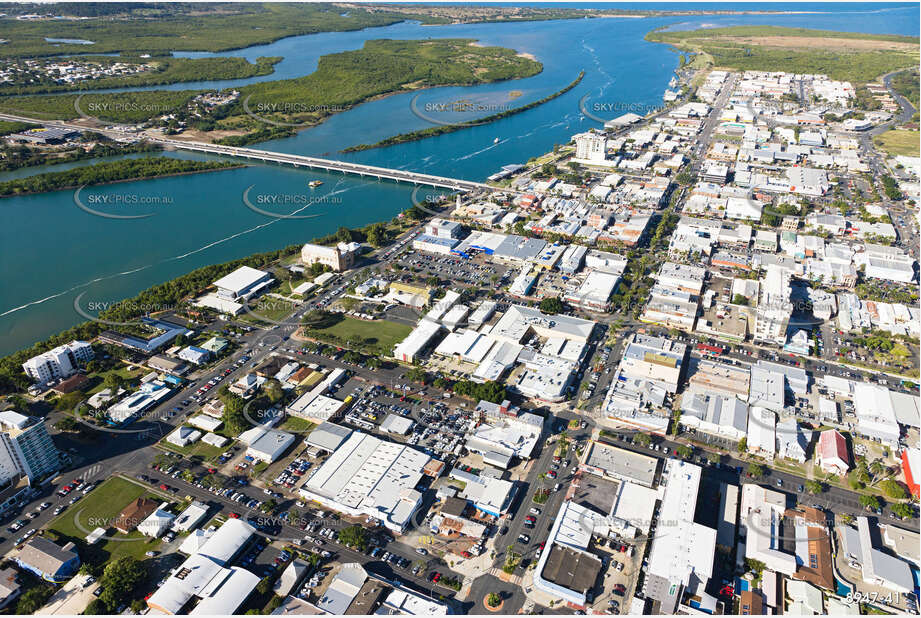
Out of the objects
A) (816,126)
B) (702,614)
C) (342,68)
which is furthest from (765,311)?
(342,68)

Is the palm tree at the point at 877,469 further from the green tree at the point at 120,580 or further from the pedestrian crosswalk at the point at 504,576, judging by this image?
the green tree at the point at 120,580

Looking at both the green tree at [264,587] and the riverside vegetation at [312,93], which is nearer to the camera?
the green tree at [264,587]

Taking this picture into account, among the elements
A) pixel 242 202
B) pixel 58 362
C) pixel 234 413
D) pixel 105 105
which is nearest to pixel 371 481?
pixel 234 413

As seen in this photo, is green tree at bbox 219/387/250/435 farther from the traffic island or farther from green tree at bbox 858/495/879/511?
green tree at bbox 858/495/879/511

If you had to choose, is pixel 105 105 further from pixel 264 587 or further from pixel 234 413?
pixel 264 587

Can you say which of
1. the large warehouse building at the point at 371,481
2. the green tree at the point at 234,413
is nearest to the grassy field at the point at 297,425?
the green tree at the point at 234,413

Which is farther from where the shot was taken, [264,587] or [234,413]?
[234,413]
